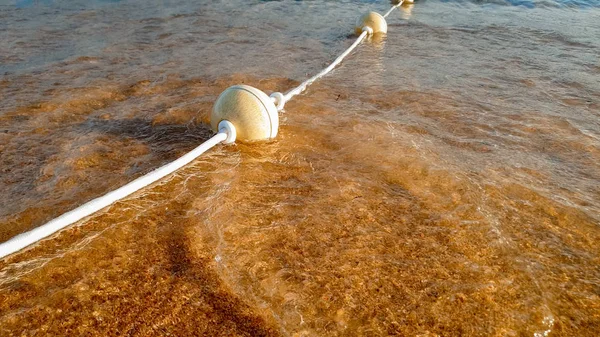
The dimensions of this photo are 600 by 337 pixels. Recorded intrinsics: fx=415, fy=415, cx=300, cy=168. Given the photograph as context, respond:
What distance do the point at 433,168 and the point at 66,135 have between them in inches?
104

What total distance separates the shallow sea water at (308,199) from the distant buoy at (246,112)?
149 mm

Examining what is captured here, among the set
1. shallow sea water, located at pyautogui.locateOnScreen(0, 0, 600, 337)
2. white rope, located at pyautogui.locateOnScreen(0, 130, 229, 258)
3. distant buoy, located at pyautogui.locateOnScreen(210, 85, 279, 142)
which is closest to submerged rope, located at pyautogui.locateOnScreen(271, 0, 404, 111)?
shallow sea water, located at pyautogui.locateOnScreen(0, 0, 600, 337)

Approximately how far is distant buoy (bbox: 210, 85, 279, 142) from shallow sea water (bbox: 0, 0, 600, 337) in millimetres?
149

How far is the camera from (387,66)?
512cm

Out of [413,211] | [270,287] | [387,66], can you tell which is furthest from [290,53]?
[270,287]

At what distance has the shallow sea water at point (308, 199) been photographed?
5.61 feet

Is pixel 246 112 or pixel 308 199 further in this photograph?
pixel 246 112

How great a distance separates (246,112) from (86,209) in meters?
1.24

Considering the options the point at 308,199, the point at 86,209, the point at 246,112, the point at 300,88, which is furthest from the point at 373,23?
the point at 86,209

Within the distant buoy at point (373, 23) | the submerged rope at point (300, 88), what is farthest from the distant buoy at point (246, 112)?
the distant buoy at point (373, 23)

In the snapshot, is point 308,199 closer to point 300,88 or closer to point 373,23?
point 300,88

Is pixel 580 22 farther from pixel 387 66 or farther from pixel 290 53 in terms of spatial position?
pixel 290 53

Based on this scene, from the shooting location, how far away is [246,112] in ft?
→ 9.23

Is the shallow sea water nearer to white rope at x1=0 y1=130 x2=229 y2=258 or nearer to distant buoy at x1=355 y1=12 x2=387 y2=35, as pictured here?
white rope at x1=0 y1=130 x2=229 y2=258
